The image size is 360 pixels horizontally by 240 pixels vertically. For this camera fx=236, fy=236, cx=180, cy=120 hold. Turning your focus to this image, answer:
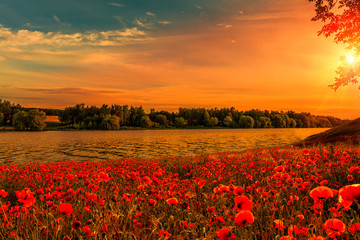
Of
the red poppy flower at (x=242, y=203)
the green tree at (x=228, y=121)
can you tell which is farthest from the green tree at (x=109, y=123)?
the red poppy flower at (x=242, y=203)

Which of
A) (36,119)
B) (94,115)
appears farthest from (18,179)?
(94,115)

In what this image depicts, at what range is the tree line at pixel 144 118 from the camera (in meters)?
97.4

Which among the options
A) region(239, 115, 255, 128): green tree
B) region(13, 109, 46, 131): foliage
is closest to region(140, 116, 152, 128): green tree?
region(13, 109, 46, 131): foliage

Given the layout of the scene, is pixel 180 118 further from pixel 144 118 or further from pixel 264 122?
pixel 264 122

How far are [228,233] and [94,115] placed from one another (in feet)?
401

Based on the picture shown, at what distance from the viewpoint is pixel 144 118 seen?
406ft

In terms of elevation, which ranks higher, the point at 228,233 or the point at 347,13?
the point at 347,13

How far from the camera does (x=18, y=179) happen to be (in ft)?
27.8

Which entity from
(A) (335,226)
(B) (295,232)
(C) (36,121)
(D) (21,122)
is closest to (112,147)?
(B) (295,232)

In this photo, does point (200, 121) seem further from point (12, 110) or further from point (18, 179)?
point (18, 179)

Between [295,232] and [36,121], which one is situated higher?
→ [295,232]

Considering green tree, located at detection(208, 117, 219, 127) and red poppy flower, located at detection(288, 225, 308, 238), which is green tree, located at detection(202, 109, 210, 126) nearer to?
green tree, located at detection(208, 117, 219, 127)

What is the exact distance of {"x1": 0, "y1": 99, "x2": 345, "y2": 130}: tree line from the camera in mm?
97400

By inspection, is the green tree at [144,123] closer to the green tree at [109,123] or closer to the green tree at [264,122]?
the green tree at [109,123]
